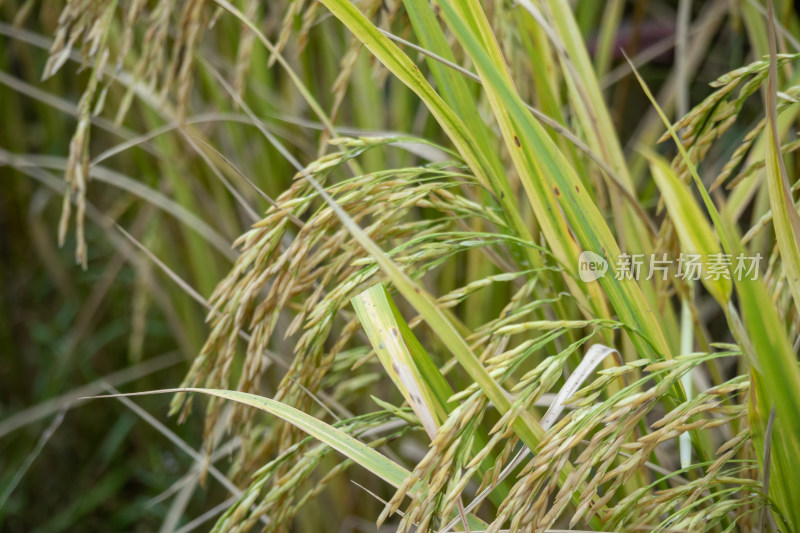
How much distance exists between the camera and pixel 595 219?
53cm

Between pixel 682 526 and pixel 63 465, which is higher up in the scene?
pixel 682 526

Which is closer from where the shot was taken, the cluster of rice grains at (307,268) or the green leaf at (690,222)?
the green leaf at (690,222)

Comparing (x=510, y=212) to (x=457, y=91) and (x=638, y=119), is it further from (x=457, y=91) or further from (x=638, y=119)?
(x=638, y=119)

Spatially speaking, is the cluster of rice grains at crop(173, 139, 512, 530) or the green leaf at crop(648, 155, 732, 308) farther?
the cluster of rice grains at crop(173, 139, 512, 530)

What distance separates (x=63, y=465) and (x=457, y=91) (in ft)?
4.30

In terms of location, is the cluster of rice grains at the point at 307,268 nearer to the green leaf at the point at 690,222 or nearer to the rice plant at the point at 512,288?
the rice plant at the point at 512,288

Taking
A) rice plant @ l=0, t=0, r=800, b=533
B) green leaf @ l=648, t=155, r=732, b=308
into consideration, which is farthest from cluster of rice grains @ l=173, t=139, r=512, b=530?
green leaf @ l=648, t=155, r=732, b=308

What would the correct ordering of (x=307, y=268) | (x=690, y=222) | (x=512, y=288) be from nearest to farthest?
(x=690, y=222) < (x=307, y=268) < (x=512, y=288)

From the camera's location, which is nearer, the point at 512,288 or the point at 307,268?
the point at 307,268

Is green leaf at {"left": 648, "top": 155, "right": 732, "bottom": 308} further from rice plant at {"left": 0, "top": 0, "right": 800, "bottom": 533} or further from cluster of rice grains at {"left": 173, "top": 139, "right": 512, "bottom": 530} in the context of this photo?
cluster of rice grains at {"left": 173, "top": 139, "right": 512, "bottom": 530}

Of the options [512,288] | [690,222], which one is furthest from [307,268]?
[512,288]

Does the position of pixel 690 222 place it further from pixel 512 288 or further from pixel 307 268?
pixel 512 288

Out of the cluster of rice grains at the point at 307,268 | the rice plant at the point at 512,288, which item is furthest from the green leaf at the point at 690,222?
the cluster of rice grains at the point at 307,268

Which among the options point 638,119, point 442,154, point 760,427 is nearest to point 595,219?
point 760,427
